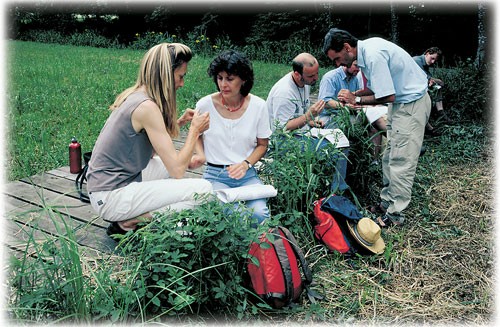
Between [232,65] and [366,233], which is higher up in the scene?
[232,65]

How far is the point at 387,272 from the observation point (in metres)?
2.96

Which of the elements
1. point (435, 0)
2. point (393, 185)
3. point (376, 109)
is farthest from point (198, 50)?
point (393, 185)

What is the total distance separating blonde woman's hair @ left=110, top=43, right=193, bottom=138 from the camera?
2670mm

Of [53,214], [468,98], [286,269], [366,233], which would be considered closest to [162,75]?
[53,214]

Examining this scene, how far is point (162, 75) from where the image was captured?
267 cm

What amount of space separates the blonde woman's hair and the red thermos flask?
1.36 m

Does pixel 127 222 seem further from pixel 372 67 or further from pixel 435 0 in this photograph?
pixel 435 0

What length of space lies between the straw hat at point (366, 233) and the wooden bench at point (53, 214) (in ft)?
5.36

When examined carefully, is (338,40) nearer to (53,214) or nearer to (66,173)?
(53,214)

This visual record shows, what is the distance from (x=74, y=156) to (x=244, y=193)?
1947mm

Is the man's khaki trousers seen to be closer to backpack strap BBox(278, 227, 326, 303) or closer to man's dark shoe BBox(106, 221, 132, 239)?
backpack strap BBox(278, 227, 326, 303)

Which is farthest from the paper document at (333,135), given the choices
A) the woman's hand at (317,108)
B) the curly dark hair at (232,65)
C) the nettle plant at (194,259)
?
the nettle plant at (194,259)

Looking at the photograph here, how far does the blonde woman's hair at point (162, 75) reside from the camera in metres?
2.67

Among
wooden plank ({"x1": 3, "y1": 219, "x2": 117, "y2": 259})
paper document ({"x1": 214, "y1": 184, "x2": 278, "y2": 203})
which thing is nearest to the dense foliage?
paper document ({"x1": 214, "y1": 184, "x2": 278, "y2": 203})
